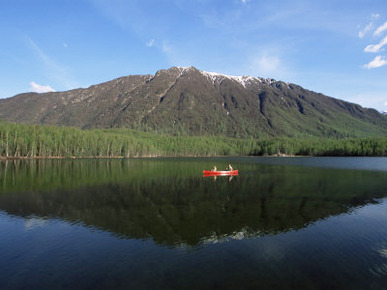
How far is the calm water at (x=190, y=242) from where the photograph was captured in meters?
17.5

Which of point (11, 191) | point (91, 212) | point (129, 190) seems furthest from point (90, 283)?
point (11, 191)

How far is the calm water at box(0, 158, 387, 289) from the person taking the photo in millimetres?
17547

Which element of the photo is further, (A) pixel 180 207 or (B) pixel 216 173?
Result: (B) pixel 216 173

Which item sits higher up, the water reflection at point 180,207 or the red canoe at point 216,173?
the red canoe at point 216,173

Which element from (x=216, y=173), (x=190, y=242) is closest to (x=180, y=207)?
(x=190, y=242)

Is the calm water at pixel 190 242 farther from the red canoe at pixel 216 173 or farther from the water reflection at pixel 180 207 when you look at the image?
the red canoe at pixel 216 173

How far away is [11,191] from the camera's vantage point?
154 feet

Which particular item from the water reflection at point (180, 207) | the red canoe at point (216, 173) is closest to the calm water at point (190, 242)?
the water reflection at point (180, 207)

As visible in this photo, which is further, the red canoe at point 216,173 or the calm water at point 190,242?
the red canoe at point 216,173

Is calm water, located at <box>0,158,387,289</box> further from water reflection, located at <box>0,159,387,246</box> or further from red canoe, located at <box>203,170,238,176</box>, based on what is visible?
red canoe, located at <box>203,170,238,176</box>

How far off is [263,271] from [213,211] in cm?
1661

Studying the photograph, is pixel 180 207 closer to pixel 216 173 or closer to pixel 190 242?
pixel 190 242

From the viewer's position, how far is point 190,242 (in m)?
24.0

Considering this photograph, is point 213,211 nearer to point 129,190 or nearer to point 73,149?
point 129,190
